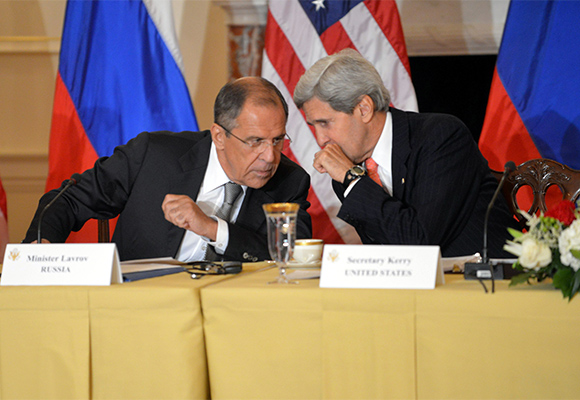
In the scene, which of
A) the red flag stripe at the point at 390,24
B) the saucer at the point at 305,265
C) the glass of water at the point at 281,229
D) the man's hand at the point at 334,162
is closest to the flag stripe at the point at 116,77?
the red flag stripe at the point at 390,24

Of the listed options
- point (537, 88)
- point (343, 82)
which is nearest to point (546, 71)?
point (537, 88)

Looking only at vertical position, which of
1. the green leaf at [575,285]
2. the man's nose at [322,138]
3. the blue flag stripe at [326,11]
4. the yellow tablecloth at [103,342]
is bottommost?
the yellow tablecloth at [103,342]

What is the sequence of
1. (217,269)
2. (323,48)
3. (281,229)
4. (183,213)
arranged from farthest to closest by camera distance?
(323,48)
(183,213)
(217,269)
(281,229)

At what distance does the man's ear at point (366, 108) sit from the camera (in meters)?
1.92

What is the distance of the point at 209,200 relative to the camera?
2.17 meters

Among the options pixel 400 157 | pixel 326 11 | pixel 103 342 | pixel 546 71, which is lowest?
pixel 103 342

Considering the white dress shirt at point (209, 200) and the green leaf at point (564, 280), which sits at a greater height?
the white dress shirt at point (209, 200)

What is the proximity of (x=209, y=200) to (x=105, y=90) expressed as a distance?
1.22 m

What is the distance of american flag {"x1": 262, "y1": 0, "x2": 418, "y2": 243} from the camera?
310 centimetres

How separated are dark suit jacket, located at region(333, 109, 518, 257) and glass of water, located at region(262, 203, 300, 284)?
0.53 metres

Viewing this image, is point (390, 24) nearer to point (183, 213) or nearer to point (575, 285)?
point (183, 213)

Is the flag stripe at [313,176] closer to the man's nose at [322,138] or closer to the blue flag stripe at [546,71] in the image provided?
the blue flag stripe at [546,71]

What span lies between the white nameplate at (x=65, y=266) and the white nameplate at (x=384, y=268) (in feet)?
1.51

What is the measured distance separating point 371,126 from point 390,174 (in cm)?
18
